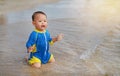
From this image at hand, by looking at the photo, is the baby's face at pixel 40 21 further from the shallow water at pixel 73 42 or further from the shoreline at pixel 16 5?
the shoreline at pixel 16 5

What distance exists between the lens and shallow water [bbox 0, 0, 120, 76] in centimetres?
524

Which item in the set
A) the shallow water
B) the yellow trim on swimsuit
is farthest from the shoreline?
the yellow trim on swimsuit

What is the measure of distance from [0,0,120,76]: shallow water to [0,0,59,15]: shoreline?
1.44 feet

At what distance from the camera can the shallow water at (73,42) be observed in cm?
524

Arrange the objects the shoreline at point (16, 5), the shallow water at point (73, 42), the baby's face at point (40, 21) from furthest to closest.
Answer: the shoreline at point (16, 5) → the shallow water at point (73, 42) → the baby's face at point (40, 21)

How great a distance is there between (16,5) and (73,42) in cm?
480

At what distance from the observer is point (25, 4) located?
11492 millimetres

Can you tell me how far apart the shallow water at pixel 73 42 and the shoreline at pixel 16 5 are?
0.44 metres

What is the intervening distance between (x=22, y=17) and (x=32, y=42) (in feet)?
13.4

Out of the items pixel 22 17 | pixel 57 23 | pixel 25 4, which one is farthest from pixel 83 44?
pixel 25 4

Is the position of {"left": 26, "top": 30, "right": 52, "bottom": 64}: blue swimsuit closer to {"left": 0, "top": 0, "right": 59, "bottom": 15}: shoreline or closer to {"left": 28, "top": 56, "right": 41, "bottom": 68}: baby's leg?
{"left": 28, "top": 56, "right": 41, "bottom": 68}: baby's leg

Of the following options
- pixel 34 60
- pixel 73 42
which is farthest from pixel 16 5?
pixel 34 60

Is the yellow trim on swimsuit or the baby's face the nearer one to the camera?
the baby's face

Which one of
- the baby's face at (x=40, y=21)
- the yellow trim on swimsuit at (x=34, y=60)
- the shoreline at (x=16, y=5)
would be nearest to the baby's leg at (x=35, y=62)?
the yellow trim on swimsuit at (x=34, y=60)
